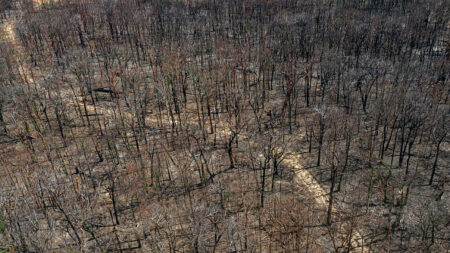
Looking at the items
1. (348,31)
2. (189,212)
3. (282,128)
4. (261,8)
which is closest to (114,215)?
(189,212)

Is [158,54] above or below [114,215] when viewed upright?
above

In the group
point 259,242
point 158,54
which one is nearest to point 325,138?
point 259,242

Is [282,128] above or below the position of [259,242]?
above

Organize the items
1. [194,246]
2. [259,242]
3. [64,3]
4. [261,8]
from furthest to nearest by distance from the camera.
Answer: [64,3] < [261,8] < [259,242] < [194,246]

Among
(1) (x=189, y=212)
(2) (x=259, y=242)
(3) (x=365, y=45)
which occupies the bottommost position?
(2) (x=259, y=242)

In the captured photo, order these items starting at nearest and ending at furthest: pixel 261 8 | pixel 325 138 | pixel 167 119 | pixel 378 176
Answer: pixel 378 176 → pixel 325 138 → pixel 167 119 → pixel 261 8

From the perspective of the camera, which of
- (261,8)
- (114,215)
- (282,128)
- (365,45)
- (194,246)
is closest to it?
(194,246)

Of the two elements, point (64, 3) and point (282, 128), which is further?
point (64, 3)

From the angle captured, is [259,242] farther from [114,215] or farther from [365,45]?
[365,45]

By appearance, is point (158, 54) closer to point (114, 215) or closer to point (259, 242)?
point (114, 215)
